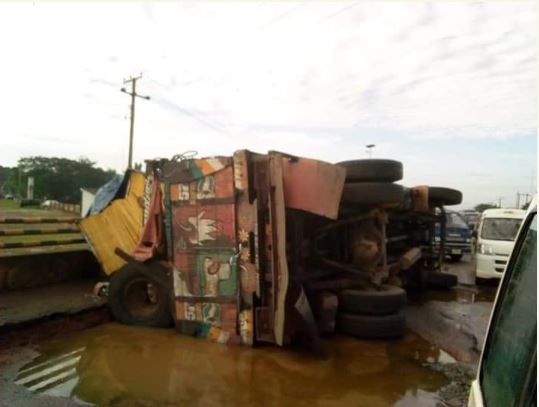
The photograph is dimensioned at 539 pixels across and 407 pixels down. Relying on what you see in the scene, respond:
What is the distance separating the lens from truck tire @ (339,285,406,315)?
5859 mm

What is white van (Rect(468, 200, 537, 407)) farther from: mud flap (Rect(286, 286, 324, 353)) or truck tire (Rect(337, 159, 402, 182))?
truck tire (Rect(337, 159, 402, 182))

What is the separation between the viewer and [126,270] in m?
6.45

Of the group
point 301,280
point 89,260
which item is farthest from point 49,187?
point 301,280

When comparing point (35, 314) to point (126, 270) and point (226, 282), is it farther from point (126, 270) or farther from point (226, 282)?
point (226, 282)

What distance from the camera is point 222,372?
4.71 m

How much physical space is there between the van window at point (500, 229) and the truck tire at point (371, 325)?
640 cm

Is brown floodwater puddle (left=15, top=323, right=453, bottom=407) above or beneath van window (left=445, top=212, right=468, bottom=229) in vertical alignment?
beneath

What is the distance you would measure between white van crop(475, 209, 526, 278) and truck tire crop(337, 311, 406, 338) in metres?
5.77

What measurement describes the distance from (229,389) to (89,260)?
540 centimetres

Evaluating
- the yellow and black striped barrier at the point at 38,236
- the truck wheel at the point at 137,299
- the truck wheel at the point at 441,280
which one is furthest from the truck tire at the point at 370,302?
the yellow and black striped barrier at the point at 38,236

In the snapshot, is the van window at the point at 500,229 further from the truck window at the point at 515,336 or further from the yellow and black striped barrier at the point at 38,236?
the truck window at the point at 515,336

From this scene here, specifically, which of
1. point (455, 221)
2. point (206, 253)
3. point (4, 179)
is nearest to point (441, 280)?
point (206, 253)

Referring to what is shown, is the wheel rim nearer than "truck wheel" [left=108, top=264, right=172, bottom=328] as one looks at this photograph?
No

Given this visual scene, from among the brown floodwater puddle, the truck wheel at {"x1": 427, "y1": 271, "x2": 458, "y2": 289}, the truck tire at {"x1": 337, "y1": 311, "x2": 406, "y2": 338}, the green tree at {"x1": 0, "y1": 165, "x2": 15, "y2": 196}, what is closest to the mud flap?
the brown floodwater puddle
